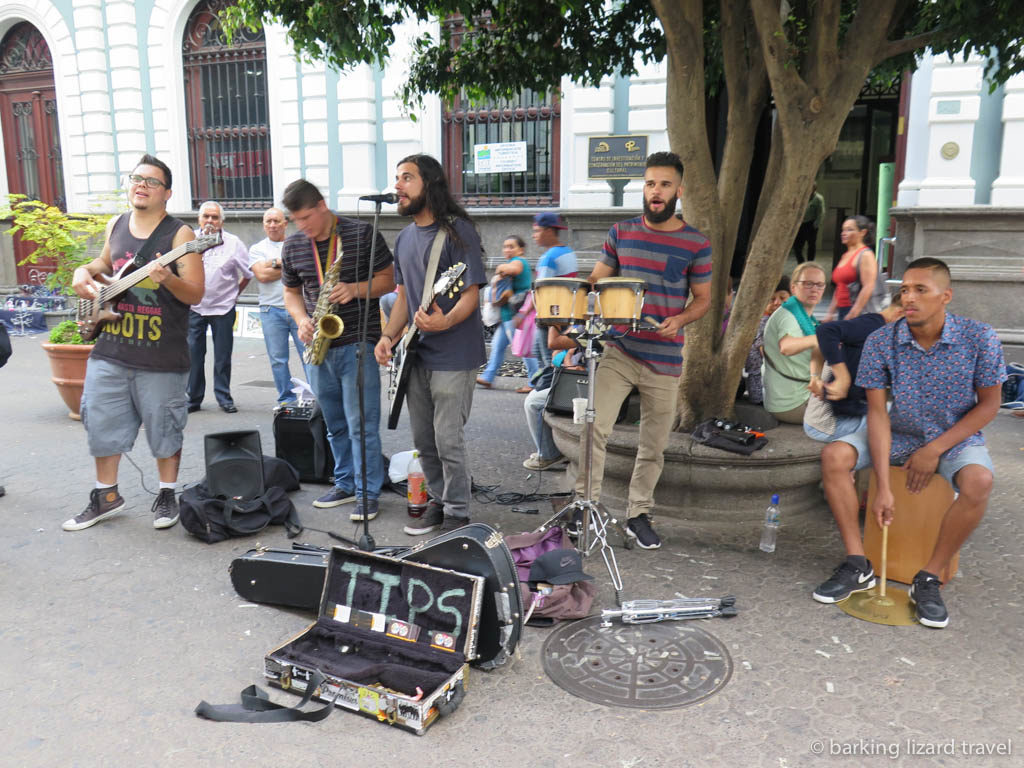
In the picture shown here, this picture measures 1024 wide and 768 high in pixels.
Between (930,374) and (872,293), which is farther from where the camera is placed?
(872,293)

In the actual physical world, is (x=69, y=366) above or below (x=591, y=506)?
above

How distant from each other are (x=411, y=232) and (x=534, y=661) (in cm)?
243

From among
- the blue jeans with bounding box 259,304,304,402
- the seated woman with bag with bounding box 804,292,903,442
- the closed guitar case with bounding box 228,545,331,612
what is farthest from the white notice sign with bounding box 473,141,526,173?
the closed guitar case with bounding box 228,545,331,612

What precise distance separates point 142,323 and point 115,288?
0.25 metres

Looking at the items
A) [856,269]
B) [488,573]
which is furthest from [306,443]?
[856,269]

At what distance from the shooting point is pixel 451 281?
4.41 metres

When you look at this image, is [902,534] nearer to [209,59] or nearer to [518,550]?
[518,550]

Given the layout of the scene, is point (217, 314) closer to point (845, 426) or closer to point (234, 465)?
point (234, 465)

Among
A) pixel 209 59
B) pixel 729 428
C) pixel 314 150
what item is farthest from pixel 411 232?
pixel 209 59

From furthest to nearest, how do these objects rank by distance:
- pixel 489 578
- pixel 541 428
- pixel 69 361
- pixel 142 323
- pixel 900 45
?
1. pixel 69 361
2. pixel 541 428
3. pixel 900 45
4. pixel 142 323
5. pixel 489 578

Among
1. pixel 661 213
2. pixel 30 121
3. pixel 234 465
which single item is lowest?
pixel 234 465

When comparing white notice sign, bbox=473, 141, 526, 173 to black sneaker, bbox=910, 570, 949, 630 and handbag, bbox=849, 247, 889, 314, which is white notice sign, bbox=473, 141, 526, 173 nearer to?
handbag, bbox=849, 247, 889, 314

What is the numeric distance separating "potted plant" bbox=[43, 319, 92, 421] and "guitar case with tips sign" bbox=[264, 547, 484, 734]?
16.1 ft

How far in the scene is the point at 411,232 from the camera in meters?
4.64
